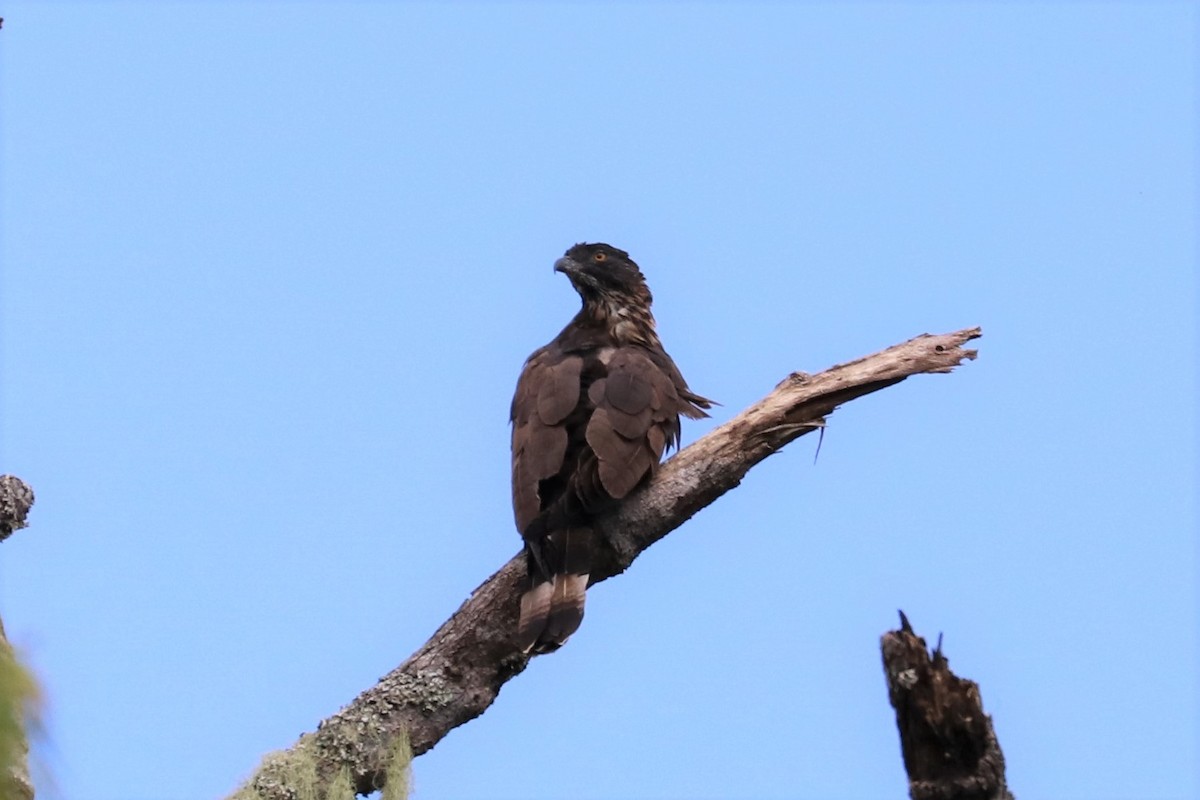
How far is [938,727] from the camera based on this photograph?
143 inches

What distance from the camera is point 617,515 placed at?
6340mm

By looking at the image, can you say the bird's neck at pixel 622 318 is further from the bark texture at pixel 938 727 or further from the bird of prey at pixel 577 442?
the bark texture at pixel 938 727

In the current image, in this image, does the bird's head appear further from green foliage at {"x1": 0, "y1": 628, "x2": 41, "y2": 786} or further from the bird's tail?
green foliage at {"x1": 0, "y1": 628, "x2": 41, "y2": 786}

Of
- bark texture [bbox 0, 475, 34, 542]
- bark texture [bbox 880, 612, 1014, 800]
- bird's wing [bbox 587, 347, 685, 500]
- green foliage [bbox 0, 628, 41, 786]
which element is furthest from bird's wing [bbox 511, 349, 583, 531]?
green foliage [bbox 0, 628, 41, 786]

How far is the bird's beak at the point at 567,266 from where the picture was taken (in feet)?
27.0

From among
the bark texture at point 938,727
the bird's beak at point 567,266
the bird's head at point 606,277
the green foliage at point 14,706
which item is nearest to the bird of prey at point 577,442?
the bird's head at point 606,277

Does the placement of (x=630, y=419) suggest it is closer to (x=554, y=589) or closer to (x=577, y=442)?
(x=577, y=442)

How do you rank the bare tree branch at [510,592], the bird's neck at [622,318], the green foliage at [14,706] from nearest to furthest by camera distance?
the green foliage at [14,706] < the bare tree branch at [510,592] < the bird's neck at [622,318]

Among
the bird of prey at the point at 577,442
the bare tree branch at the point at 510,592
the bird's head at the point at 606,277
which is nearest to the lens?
the bare tree branch at the point at 510,592

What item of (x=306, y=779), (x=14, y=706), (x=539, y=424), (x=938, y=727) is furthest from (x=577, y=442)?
(x=14, y=706)

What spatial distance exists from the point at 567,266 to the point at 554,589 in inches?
105

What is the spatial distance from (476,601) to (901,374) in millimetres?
1907

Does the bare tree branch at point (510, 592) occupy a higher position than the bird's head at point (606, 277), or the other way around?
the bird's head at point (606, 277)

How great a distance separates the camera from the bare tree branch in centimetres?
574
